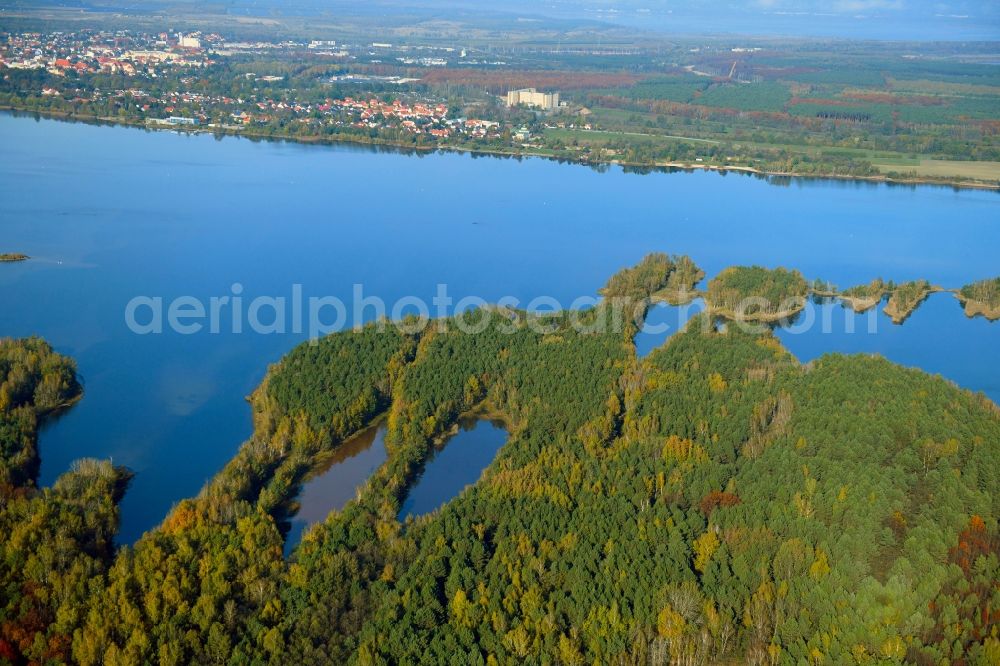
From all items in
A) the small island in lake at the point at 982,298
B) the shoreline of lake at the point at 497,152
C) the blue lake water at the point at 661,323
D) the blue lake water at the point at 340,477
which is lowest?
the blue lake water at the point at 340,477

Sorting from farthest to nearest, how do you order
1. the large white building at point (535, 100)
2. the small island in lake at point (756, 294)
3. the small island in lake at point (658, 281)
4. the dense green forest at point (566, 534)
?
the large white building at point (535, 100)
the small island in lake at point (658, 281)
the small island in lake at point (756, 294)
the dense green forest at point (566, 534)

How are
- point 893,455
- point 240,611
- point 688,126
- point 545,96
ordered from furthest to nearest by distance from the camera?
point 545,96, point 688,126, point 893,455, point 240,611

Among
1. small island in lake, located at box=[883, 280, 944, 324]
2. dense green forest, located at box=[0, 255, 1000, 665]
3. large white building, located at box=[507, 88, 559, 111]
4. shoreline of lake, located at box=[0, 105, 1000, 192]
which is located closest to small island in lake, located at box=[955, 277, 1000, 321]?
small island in lake, located at box=[883, 280, 944, 324]

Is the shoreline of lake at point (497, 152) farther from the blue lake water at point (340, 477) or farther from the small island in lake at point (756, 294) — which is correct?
A: the blue lake water at point (340, 477)

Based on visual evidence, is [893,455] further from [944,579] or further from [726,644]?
[726,644]

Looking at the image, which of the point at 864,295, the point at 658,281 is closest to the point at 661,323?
the point at 658,281

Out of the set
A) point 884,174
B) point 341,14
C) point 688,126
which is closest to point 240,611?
point 884,174

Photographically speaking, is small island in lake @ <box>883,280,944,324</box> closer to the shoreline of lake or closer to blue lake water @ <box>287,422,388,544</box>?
blue lake water @ <box>287,422,388,544</box>

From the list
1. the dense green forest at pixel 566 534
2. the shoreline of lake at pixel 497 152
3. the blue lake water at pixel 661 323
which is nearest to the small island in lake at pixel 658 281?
the blue lake water at pixel 661 323
